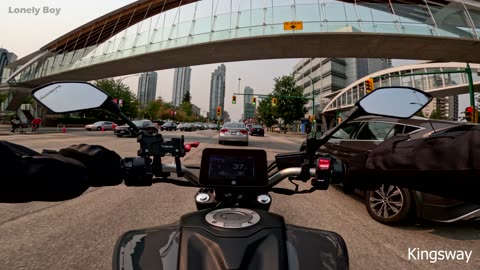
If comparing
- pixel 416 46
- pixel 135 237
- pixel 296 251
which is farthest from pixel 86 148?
pixel 416 46

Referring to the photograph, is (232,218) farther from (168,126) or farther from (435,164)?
(168,126)

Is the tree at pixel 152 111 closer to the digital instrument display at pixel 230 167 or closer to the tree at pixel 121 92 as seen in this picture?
the tree at pixel 121 92

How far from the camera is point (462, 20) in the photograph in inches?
826

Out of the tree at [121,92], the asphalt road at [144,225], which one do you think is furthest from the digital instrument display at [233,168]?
the tree at [121,92]

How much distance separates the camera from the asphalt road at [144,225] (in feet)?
8.56

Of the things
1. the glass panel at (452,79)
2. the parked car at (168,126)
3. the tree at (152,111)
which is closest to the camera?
the glass panel at (452,79)

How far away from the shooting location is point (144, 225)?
3.48m

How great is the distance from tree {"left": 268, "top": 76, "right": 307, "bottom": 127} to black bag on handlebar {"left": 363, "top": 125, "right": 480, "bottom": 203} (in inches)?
1919

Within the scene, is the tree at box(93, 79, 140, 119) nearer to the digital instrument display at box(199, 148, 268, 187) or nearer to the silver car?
the silver car

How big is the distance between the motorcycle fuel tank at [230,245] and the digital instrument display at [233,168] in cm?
26

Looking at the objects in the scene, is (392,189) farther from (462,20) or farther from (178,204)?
(462,20)

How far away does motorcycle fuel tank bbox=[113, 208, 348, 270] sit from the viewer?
86 cm

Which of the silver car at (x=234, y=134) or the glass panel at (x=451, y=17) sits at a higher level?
the glass panel at (x=451, y=17)

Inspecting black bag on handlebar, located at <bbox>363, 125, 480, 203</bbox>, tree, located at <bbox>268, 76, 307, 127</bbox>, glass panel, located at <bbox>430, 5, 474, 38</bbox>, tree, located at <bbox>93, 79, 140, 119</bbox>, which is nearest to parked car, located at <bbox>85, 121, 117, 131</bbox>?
tree, located at <bbox>93, 79, 140, 119</bbox>
